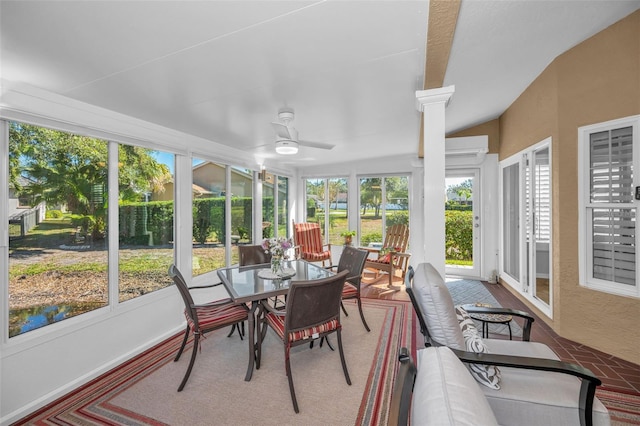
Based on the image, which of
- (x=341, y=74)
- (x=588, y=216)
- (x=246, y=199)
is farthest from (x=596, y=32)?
(x=246, y=199)

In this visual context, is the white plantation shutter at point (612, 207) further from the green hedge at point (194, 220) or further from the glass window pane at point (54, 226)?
the glass window pane at point (54, 226)

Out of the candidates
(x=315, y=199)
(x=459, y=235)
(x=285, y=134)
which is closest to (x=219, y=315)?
(x=285, y=134)

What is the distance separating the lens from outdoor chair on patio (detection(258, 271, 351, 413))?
6.46 ft

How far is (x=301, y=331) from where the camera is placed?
6.82ft

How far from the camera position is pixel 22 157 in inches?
78.5

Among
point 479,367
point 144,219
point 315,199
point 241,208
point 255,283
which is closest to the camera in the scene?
point 479,367

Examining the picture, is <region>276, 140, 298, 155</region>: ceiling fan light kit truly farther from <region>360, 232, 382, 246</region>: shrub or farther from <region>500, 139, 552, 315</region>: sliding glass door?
<region>360, 232, 382, 246</region>: shrub

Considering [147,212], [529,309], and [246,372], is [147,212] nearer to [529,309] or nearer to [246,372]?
[246,372]

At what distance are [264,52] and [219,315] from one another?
6.69 ft

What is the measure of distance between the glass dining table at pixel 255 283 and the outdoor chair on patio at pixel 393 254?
183 centimetres

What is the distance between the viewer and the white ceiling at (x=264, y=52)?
4.40ft

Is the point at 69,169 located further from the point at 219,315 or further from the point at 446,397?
the point at 446,397

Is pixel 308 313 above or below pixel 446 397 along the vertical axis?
below

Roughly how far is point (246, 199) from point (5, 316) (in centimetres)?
306
